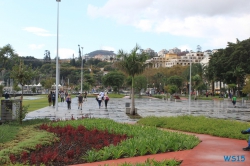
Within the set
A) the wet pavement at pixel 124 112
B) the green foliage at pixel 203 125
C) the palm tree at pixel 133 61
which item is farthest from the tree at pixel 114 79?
the green foliage at pixel 203 125

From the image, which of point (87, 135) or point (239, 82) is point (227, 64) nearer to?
point (239, 82)

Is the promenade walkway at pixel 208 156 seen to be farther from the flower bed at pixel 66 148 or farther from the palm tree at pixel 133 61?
the palm tree at pixel 133 61

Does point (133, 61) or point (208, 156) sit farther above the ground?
point (133, 61)

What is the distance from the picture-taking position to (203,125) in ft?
47.3

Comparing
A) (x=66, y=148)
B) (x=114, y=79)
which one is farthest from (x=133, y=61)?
(x=114, y=79)

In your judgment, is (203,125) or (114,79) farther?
(114,79)

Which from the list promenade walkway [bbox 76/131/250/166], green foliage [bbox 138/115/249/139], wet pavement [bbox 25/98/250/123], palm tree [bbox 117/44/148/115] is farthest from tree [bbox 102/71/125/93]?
promenade walkway [bbox 76/131/250/166]

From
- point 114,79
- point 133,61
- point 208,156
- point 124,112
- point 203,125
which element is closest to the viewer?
point 208,156

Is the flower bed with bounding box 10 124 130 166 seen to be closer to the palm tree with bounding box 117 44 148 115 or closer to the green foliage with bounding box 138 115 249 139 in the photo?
the green foliage with bounding box 138 115 249 139

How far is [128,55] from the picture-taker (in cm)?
2369

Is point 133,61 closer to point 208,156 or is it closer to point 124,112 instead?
point 124,112

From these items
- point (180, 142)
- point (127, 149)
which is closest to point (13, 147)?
point (127, 149)

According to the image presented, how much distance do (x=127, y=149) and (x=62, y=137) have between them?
348cm

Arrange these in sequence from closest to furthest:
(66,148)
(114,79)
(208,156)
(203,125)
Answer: (208,156) → (66,148) → (203,125) → (114,79)
